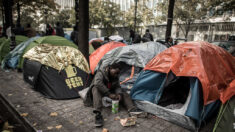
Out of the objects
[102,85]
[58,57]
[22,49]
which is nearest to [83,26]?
[58,57]

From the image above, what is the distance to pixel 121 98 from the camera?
4.38 metres

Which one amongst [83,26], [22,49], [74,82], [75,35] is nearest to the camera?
[74,82]

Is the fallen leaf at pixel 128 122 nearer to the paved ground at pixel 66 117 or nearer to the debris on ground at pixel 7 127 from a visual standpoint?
the paved ground at pixel 66 117

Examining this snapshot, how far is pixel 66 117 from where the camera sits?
3.90 metres

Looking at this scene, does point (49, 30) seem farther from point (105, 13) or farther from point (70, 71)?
point (105, 13)

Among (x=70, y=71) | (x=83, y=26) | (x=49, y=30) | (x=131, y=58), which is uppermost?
(x=49, y=30)

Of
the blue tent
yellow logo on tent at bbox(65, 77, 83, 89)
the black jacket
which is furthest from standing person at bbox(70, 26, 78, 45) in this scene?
the blue tent

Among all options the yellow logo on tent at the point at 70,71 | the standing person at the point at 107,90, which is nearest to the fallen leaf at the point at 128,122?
the standing person at the point at 107,90

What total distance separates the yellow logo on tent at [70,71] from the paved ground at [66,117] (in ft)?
2.69

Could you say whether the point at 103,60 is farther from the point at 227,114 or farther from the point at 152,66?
the point at 227,114

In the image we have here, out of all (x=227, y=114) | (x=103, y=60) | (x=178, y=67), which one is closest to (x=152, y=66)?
(x=178, y=67)

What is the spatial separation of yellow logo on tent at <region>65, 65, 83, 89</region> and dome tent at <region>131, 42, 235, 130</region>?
177 centimetres

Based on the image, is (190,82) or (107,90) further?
(107,90)

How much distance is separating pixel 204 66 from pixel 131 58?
8.34 ft
